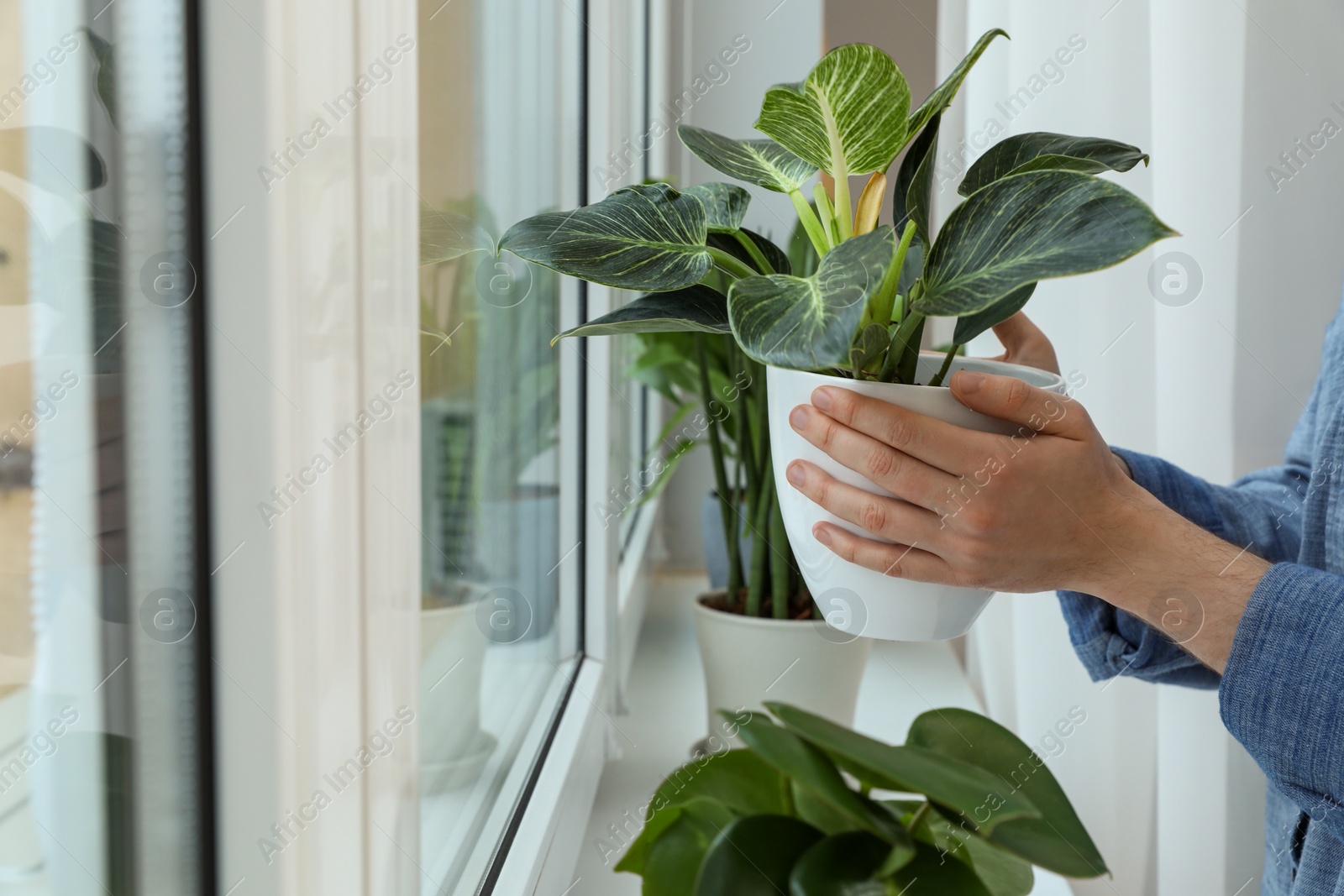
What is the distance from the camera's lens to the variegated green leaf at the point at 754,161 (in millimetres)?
Answer: 392

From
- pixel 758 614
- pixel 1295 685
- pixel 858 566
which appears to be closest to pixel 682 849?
pixel 858 566

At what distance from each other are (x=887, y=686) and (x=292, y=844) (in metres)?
0.97

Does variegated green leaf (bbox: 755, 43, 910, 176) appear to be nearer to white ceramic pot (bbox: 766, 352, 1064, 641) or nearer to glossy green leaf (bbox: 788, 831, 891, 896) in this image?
white ceramic pot (bbox: 766, 352, 1064, 641)

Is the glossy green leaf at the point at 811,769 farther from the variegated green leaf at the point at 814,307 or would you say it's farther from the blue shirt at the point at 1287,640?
the blue shirt at the point at 1287,640

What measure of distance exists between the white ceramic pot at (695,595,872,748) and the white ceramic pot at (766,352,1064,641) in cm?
42

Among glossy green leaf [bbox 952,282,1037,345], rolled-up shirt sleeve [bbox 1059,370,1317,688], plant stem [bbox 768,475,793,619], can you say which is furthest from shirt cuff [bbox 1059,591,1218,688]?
glossy green leaf [bbox 952,282,1037,345]

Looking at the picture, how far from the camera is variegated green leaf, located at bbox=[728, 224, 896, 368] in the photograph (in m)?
0.27

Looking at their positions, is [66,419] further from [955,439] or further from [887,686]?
[887,686]

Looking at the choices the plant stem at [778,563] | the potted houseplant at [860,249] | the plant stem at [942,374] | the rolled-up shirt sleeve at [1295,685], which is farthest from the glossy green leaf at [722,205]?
the plant stem at [778,563]

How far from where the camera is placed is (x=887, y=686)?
1.17 metres

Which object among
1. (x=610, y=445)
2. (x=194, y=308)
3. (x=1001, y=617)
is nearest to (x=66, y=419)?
(x=194, y=308)

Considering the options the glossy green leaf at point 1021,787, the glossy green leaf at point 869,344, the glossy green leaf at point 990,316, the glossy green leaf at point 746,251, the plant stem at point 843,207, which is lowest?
the glossy green leaf at point 1021,787

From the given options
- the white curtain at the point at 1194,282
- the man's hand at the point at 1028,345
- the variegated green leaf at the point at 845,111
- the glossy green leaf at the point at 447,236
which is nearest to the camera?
the variegated green leaf at the point at 845,111

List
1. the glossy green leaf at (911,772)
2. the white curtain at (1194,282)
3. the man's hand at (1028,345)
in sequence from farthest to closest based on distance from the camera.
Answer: the white curtain at (1194,282), the man's hand at (1028,345), the glossy green leaf at (911,772)
